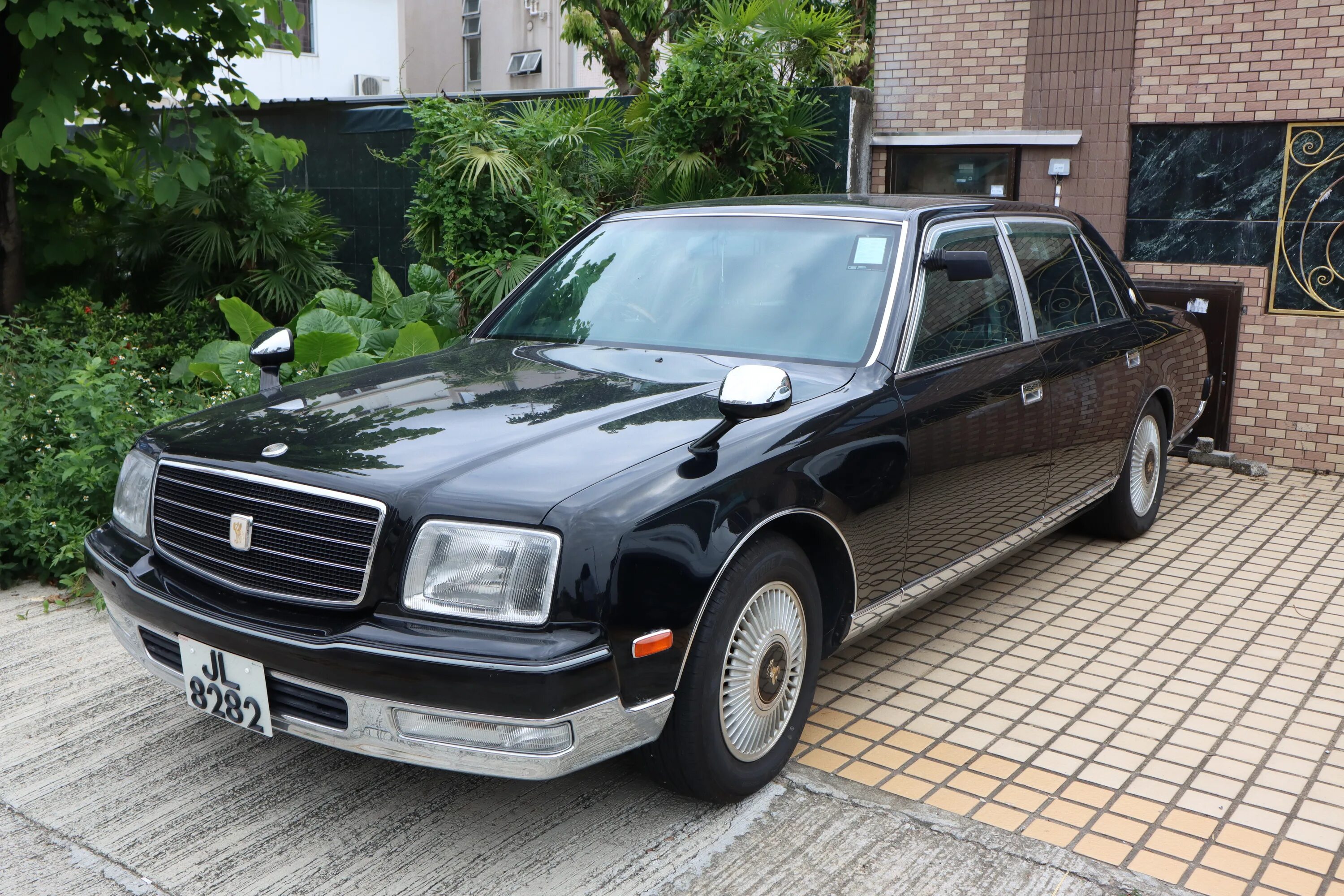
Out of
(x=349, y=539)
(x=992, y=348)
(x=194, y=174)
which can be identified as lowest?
(x=349, y=539)

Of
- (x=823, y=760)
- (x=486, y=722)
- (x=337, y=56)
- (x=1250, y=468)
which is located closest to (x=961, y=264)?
(x=823, y=760)

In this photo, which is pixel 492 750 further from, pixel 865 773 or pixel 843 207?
pixel 843 207

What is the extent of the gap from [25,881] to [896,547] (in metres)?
2.70

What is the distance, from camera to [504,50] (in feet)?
75.5

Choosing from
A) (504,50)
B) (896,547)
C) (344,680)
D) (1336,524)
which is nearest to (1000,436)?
(896,547)

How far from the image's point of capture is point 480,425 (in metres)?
3.35

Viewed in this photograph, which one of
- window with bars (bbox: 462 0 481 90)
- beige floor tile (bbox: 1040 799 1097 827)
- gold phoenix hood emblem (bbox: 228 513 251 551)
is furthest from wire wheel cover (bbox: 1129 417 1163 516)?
window with bars (bbox: 462 0 481 90)

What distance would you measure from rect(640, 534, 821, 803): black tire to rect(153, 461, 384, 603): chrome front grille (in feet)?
2.88

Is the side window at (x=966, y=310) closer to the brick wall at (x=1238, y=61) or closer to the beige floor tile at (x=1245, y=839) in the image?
the beige floor tile at (x=1245, y=839)

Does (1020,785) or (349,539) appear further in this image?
(1020,785)

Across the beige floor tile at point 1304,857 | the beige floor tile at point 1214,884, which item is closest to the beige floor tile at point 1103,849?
the beige floor tile at point 1214,884

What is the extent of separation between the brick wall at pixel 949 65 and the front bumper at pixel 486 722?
713 centimetres

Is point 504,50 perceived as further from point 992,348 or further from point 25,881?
point 25,881

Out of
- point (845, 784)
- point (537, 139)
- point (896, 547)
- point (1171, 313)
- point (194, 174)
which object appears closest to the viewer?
point (845, 784)
